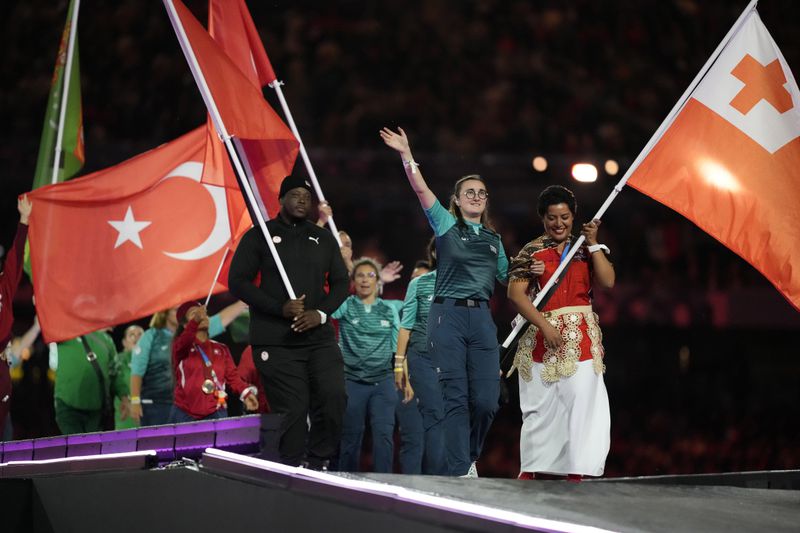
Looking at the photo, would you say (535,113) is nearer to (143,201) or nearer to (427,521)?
(143,201)

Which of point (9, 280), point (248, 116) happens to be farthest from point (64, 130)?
point (248, 116)

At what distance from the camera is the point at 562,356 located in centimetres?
599

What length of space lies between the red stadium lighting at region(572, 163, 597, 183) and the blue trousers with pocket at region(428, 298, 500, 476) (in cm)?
776

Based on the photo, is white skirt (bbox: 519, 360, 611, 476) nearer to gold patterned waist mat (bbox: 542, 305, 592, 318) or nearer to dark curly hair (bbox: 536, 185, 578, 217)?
gold patterned waist mat (bbox: 542, 305, 592, 318)

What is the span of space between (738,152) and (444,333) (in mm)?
2070

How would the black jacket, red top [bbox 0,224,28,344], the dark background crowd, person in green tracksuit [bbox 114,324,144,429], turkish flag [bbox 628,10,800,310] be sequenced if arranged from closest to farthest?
the black jacket → turkish flag [bbox 628,10,800,310] → red top [bbox 0,224,28,344] → person in green tracksuit [bbox 114,324,144,429] → the dark background crowd

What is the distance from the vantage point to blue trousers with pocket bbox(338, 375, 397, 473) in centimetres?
797

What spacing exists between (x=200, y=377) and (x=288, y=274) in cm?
216

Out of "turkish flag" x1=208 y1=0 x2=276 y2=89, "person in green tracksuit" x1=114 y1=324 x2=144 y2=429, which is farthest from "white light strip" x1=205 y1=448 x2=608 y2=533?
Result: "person in green tracksuit" x1=114 y1=324 x2=144 y2=429

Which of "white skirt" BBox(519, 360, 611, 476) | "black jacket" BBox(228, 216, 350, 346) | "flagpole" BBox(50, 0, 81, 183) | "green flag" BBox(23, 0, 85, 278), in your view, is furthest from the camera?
"green flag" BBox(23, 0, 85, 278)

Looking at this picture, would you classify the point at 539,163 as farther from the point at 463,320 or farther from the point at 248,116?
the point at 463,320

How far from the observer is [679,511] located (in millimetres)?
4332

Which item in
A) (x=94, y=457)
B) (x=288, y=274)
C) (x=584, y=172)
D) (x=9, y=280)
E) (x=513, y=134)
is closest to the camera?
(x=94, y=457)

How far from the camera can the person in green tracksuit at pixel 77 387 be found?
29.8 ft
